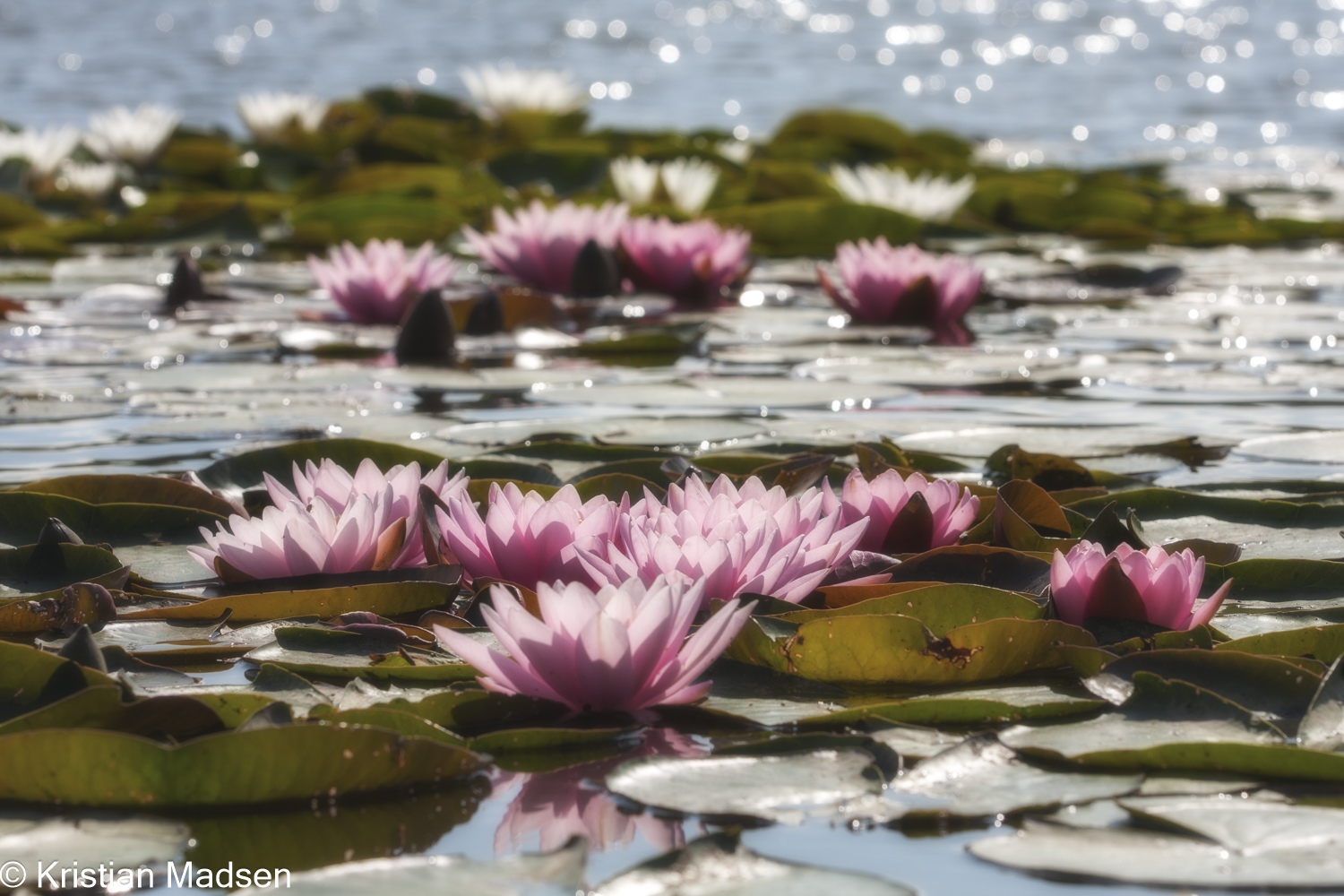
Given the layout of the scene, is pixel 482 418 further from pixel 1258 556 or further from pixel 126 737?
pixel 126 737

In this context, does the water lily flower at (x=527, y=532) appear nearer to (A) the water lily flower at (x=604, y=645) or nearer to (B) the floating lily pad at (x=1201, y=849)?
(A) the water lily flower at (x=604, y=645)

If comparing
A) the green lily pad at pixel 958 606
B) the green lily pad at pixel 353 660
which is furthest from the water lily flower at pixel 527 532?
the green lily pad at pixel 958 606

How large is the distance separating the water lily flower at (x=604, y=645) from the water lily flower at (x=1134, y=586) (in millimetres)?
392

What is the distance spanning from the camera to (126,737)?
3.56 feet

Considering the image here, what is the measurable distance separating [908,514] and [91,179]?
205 inches

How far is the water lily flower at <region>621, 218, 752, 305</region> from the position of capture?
4031 mm

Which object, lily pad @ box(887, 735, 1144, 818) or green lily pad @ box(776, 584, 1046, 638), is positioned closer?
lily pad @ box(887, 735, 1144, 818)

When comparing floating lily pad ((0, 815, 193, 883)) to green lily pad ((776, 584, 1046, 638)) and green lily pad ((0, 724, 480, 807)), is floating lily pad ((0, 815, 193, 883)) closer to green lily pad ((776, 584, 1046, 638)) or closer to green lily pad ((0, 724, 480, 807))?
green lily pad ((0, 724, 480, 807))

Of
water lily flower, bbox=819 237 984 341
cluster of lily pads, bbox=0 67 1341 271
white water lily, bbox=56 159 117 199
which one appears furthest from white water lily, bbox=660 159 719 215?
white water lily, bbox=56 159 117 199

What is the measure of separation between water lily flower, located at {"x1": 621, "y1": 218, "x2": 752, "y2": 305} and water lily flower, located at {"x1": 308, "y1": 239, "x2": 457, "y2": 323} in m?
0.61

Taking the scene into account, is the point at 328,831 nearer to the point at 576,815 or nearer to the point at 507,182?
the point at 576,815

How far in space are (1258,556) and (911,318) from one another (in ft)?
6.88

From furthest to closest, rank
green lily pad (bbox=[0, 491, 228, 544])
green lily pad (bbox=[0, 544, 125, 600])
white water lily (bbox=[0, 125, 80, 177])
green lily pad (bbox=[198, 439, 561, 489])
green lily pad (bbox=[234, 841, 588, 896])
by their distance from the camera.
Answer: white water lily (bbox=[0, 125, 80, 177]), green lily pad (bbox=[198, 439, 561, 489]), green lily pad (bbox=[0, 491, 228, 544]), green lily pad (bbox=[0, 544, 125, 600]), green lily pad (bbox=[234, 841, 588, 896])

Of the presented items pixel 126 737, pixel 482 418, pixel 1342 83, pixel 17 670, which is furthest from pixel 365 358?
pixel 1342 83
